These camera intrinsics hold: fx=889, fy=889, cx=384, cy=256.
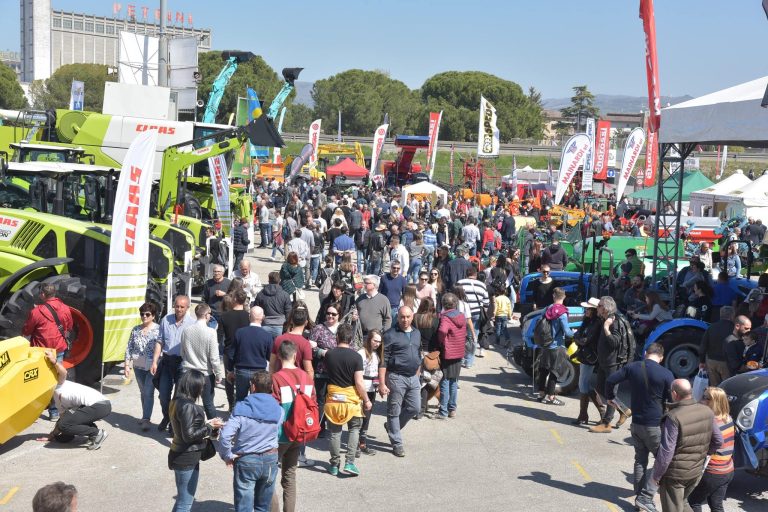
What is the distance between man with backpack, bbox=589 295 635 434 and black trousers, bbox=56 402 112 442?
17.1 ft

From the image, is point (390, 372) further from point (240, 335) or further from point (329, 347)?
point (240, 335)

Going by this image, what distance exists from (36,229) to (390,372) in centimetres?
516

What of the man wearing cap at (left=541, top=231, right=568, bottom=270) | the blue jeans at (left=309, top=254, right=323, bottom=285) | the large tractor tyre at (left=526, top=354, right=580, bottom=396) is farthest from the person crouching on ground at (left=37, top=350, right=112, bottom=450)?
the blue jeans at (left=309, top=254, right=323, bottom=285)

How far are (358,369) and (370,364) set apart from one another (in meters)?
0.80

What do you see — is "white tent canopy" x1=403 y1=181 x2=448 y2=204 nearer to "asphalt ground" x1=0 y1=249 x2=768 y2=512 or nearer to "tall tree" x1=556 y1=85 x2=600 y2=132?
"asphalt ground" x1=0 y1=249 x2=768 y2=512

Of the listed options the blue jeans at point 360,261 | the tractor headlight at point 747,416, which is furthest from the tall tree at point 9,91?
the tractor headlight at point 747,416

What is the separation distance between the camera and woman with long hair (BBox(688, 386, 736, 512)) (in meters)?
6.91

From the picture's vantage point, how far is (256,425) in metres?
6.12

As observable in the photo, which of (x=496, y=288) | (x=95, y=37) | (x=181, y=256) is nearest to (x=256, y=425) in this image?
(x=496, y=288)

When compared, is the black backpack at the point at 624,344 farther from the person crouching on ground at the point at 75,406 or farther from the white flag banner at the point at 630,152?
the white flag banner at the point at 630,152

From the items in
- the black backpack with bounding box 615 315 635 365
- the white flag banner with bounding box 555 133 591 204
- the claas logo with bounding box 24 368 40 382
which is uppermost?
the white flag banner with bounding box 555 133 591 204

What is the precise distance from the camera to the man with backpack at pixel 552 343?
10.7 m

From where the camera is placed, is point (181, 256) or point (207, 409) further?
point (181, 256)

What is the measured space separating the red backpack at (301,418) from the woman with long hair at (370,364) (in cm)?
167
